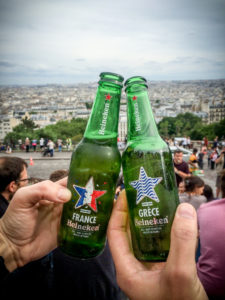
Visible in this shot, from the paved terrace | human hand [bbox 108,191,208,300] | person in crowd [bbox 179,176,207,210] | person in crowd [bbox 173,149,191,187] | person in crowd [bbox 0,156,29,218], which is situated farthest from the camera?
the paved terrace

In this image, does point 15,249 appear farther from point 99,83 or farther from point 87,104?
point 87,104

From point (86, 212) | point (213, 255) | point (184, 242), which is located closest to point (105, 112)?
point (86, 212)

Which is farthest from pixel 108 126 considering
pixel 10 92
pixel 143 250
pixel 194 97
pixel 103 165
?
pixel 10 92

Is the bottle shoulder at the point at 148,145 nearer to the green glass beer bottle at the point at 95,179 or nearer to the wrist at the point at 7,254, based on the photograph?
the green glass beer bottle at the point at 95,179

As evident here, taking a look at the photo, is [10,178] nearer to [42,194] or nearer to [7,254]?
[7,254]

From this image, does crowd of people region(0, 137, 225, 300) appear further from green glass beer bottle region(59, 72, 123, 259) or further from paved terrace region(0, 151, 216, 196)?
paved terrace region(0, 151, 216, 196)

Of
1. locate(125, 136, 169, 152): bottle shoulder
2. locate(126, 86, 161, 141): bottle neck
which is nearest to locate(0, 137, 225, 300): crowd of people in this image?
locate(125, 136, 169, 152): bottle shoulder

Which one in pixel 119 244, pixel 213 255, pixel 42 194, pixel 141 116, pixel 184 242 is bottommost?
pixel 213 255

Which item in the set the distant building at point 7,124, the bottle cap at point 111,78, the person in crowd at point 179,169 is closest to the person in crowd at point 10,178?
the bottle cap at point 111,78
